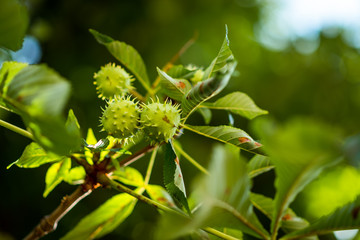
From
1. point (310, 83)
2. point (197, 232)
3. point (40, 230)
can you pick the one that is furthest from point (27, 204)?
point (310, 83)

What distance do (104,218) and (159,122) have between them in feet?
1.31

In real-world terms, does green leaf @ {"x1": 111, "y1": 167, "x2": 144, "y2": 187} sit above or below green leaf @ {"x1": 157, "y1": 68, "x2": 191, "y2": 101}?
below

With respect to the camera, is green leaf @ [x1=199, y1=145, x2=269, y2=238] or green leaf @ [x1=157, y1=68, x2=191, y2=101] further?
green leaf @ [x1=157, y1=68, x2=191, y2=101]

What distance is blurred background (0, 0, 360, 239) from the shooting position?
117 inches

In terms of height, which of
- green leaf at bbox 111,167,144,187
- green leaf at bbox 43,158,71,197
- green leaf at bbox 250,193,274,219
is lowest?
green leaf at bbox 43,158,71,197

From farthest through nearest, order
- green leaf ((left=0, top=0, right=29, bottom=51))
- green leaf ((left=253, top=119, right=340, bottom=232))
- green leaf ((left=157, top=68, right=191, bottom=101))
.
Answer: green leaf ((left=157, top=68, right=191, bottom=101))
green leaf ((left=0, top=0, right=29, bottom=51))
green leaf ((left=253, top=119, right=340, bottom=232))

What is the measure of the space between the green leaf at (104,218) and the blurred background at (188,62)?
1344 millimetres

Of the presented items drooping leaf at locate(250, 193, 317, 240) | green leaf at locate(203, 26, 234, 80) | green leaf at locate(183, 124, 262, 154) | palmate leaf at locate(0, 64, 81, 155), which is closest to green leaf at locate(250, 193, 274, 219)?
drooping leaf at locate(250, 193, 317, 240)

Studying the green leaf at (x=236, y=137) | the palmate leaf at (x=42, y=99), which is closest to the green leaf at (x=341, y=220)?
the green leaf at (x=236, y=137)

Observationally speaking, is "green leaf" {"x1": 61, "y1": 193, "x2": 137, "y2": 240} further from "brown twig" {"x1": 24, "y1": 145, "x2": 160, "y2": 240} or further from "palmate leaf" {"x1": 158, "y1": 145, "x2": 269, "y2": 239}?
"palmate leaf" {"x1": 158, "y1": 145, "x2": 269, "y2": 239}

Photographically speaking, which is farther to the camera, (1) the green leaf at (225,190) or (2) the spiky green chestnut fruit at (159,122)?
(2) the spiky green chestnut fruit at (159,122)

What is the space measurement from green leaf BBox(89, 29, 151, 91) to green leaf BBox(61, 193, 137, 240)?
1.37 feet

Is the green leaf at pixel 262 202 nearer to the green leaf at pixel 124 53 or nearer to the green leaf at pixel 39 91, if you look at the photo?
the green leaf at pixel 124 53

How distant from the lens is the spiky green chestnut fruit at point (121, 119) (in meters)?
0.97
